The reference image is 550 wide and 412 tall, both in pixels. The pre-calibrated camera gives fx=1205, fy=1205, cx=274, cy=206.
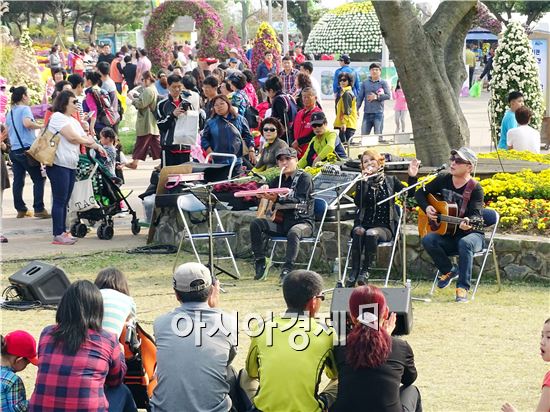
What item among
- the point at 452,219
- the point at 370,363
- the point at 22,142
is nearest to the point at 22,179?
the point at 22,142

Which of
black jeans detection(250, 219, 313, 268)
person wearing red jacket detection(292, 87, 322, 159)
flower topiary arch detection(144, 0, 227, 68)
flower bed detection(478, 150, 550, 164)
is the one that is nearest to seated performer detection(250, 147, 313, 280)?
black jeans detection(250, 219, 313, 268)

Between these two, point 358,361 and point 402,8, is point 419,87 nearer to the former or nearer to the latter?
point 402,8

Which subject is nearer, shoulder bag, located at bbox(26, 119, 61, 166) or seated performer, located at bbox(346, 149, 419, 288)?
seated performer, located at bbox(346, 149, 419, 288)

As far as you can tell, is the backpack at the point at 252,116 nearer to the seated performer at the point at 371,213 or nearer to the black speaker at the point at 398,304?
the seated performer at the point at 371,213

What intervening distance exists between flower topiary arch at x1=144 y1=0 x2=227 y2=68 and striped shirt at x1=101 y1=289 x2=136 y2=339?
2675cm

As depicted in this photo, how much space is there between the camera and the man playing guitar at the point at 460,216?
10570 mm

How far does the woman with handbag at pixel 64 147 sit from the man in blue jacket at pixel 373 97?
826 centimetres

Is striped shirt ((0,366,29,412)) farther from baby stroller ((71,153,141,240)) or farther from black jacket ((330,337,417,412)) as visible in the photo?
baby stroller ((71,153,141,240))

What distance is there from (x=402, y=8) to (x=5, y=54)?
15253 mm

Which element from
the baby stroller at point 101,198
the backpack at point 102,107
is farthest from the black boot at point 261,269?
the backpack at point 102,107

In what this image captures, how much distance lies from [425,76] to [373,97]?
740 cm

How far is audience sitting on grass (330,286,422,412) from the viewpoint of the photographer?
20.2 ft

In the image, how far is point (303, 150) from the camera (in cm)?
1444

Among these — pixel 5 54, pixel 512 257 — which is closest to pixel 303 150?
pixel 512 257
